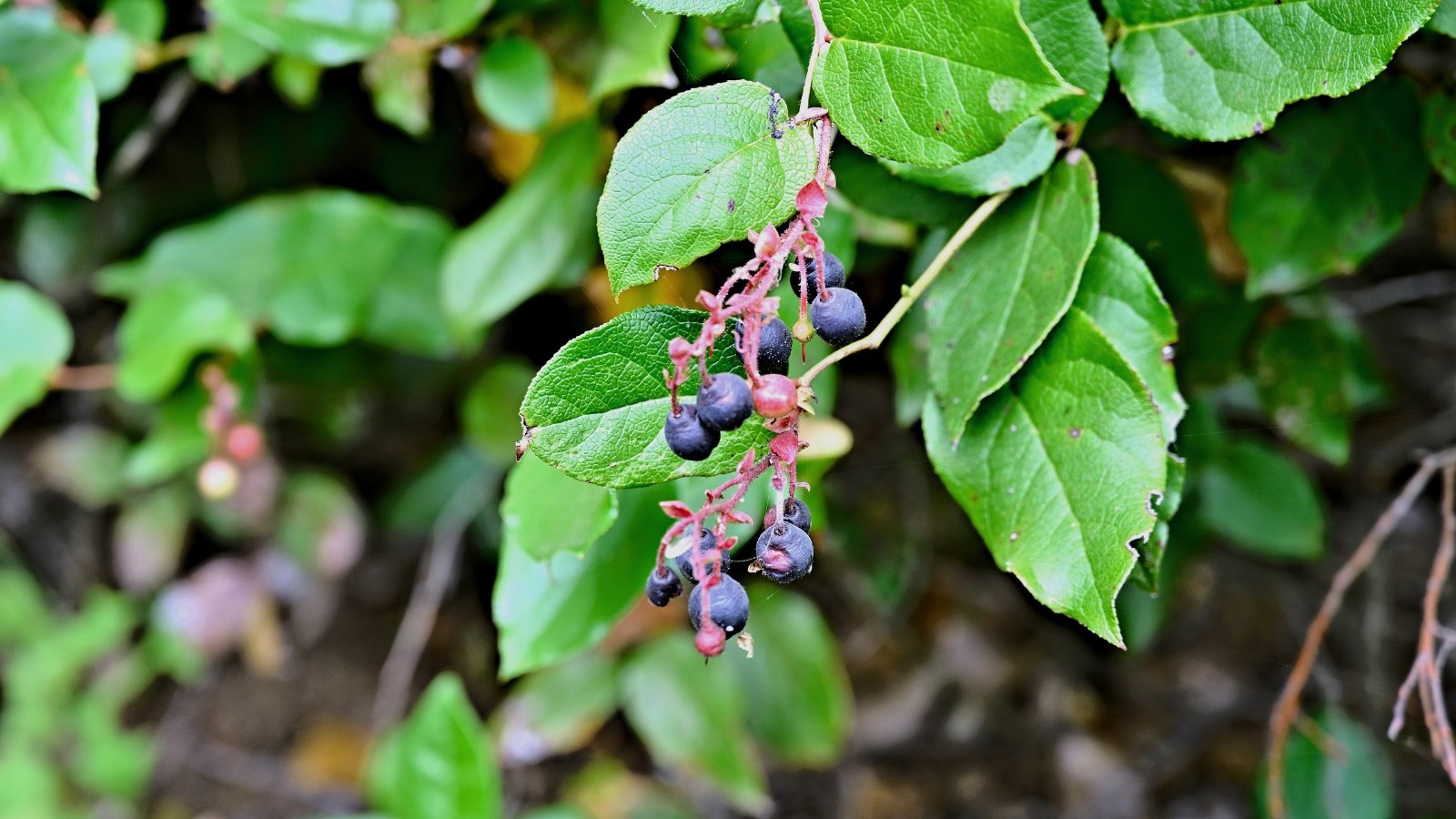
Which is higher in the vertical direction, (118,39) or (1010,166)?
(1010,166)

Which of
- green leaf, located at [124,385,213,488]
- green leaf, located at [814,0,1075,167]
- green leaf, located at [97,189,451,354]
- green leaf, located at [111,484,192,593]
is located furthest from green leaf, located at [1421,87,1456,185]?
green leaf, located at [111,484,192,593]

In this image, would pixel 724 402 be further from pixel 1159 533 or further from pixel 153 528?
pixel 153 528

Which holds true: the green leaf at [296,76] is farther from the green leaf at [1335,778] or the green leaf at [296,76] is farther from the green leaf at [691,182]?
the green leaf at [1335,778]

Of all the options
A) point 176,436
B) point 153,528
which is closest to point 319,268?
point 176,436

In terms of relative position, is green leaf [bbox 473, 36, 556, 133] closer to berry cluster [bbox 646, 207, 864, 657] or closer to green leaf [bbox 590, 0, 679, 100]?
green leaf [bbox 590, 0, 679, 100]

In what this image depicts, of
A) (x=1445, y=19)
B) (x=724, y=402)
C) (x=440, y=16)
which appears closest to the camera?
(x=724, y=402)

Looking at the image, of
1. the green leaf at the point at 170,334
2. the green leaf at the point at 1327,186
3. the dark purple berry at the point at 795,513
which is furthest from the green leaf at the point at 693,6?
the green leaf at the point at 170,334
